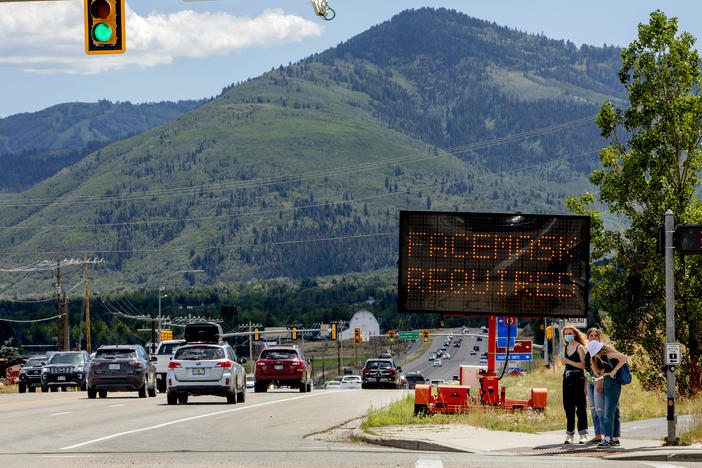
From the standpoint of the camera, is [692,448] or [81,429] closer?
[692,448]

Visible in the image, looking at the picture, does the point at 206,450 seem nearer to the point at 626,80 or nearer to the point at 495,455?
the point at 495,455

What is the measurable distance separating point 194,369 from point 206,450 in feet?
45.8

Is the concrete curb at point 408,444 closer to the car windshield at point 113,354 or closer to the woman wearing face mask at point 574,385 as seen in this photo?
the woman wearing face mask at point 574,385

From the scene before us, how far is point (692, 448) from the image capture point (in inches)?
682

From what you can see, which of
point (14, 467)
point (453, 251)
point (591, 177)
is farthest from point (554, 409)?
point (14, 467)

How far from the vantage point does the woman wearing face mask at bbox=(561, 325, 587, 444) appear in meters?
18.8

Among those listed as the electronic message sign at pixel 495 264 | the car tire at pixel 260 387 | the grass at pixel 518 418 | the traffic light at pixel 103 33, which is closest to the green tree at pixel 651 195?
the grass at pixel 518 418

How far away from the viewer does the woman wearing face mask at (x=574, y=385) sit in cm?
1881

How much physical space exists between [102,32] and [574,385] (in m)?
9.58

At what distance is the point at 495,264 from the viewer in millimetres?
22844

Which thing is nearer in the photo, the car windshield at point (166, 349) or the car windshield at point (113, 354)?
the car windshield at point (113, 354)

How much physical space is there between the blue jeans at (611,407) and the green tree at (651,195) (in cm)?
1105

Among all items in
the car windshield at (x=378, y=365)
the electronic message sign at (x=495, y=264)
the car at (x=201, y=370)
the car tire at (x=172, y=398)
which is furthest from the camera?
the car windshield at (x=378, y=365)

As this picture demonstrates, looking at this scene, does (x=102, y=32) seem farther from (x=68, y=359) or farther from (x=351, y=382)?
(x=351, y=382)
